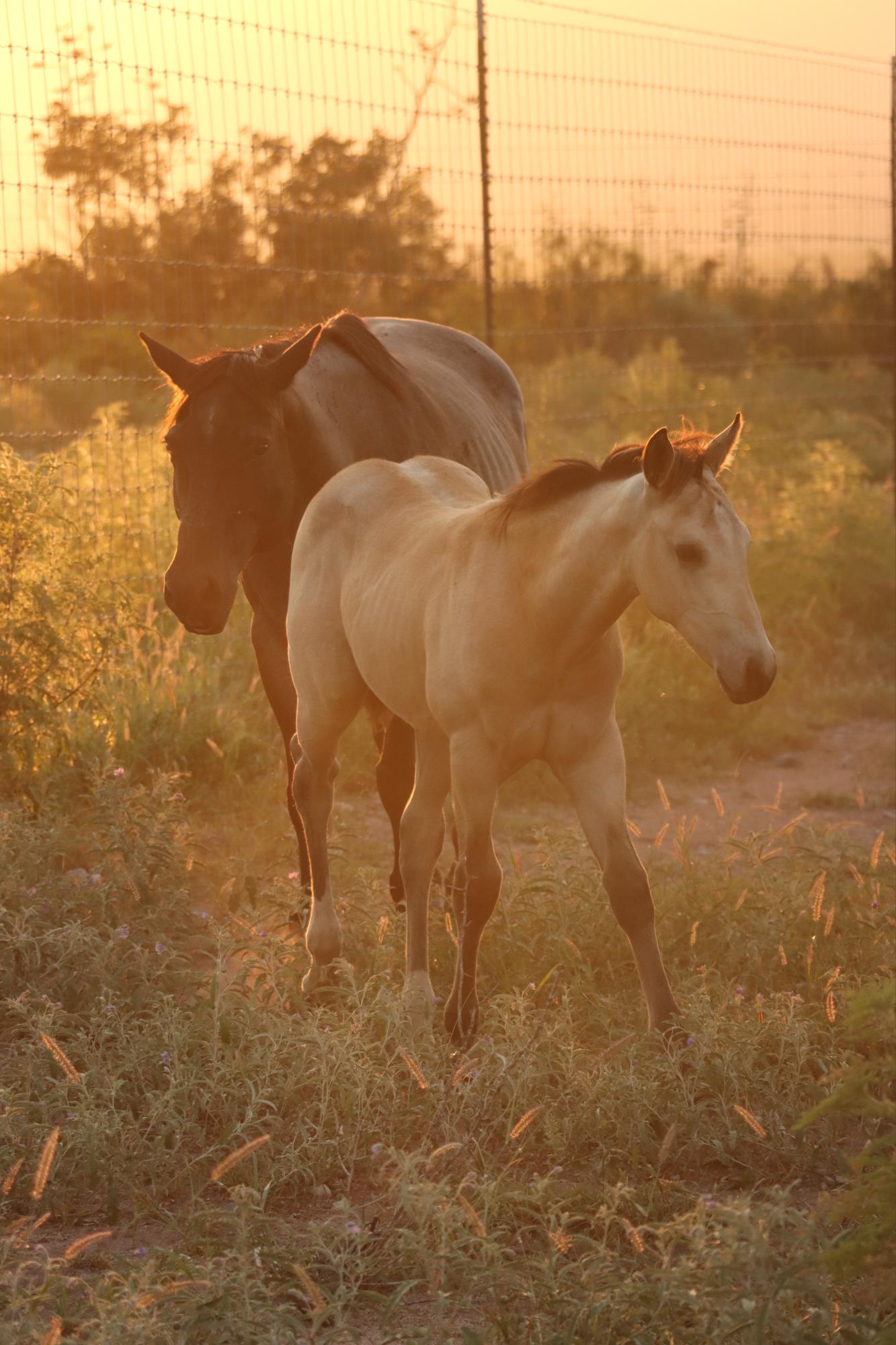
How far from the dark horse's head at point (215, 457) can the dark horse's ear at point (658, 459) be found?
67.4 inches

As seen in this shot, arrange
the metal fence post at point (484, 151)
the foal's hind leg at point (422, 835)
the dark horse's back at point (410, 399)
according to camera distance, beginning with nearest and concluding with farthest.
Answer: the foal's hind leg at point (422, 835) → the dark horse's back at point (410, 399) → the metal fence post at point (484, 151)

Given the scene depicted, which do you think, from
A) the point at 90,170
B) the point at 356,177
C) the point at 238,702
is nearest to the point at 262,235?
the point at 356,177

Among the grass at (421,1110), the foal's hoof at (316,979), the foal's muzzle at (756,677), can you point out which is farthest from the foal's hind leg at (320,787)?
the foal's muzzle at (756,677)

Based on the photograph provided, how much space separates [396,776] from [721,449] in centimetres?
227

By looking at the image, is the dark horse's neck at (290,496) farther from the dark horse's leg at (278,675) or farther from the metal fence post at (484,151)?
the metal fence post at (484,151)

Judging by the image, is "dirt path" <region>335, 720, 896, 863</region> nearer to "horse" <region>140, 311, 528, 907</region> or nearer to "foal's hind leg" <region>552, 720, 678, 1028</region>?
"horse" <region>140, 311, 528, 907</region>

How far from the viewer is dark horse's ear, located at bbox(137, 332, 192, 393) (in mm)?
4715

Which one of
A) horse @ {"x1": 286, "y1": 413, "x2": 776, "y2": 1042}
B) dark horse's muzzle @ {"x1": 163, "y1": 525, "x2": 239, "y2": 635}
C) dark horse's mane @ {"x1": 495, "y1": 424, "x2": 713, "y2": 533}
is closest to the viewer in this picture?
horse @ {"x1": 286, "y1": 413, "x2": 776, "y2": 1042}

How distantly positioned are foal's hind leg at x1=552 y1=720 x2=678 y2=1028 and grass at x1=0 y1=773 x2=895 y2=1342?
0.12 metres

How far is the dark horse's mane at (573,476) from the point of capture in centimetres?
361

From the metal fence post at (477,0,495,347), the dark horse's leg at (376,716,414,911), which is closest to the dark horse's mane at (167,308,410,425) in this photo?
the dark horse's leg at (376,716,414,911)

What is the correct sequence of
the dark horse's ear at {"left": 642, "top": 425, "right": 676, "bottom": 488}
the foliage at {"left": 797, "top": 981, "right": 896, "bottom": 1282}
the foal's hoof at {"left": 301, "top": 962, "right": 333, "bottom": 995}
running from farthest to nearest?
the foal's hoof at {"left": 301, "top": 962, "right": 333, "bottom": 995} < the dark horse's ear at {"left": 642, "top": 425, "right": 676, "bottom": 488} < the foliage at {"left": 797, "top": 981, "right": 896, "bottom": 1282}

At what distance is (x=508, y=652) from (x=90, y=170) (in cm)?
491

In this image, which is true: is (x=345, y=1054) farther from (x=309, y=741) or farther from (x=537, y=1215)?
(x=309, y=741)
